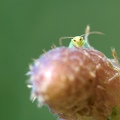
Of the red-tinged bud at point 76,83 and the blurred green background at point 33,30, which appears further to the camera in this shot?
the blurred green background at point 33,30

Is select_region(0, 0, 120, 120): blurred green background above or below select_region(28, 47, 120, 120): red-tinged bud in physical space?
above

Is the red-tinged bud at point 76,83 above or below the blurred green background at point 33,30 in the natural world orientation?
below

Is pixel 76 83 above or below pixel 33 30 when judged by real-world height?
below

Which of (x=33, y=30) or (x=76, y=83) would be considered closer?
(x=76, y=83)

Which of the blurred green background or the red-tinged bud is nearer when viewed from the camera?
the red-tinged bud
